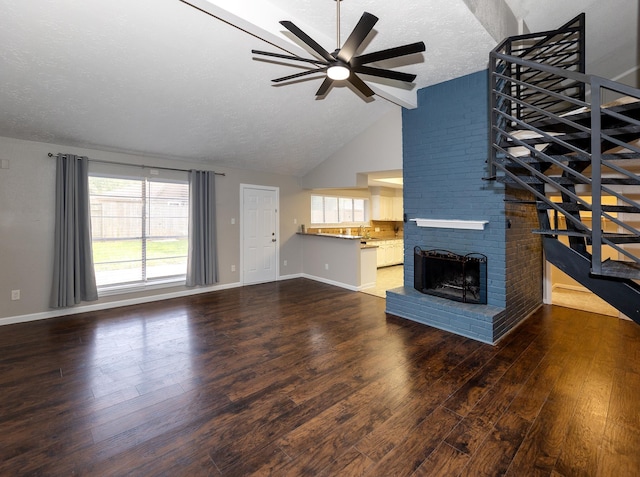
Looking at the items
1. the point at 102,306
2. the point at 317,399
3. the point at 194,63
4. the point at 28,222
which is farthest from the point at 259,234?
the point at 317,399

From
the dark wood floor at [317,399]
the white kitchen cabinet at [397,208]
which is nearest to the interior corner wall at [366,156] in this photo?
the dark wood floor at [317,399]

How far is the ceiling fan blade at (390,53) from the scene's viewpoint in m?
2.11

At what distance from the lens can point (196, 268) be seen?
5.52 meters

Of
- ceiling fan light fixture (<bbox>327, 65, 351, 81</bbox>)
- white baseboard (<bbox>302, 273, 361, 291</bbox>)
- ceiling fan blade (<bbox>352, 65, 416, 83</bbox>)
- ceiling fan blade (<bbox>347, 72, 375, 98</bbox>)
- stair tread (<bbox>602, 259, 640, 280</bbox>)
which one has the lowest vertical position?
white baseboard (<bbox>302, 273, 361, 291</bbox>)

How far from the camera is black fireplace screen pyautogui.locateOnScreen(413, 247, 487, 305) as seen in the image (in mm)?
3750

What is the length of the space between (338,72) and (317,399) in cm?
259

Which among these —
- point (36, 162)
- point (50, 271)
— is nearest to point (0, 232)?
point (50, 271)

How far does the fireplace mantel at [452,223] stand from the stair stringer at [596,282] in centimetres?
137

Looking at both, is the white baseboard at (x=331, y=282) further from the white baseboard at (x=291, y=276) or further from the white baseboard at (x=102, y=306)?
the white baseboard at (x=102, y=306)

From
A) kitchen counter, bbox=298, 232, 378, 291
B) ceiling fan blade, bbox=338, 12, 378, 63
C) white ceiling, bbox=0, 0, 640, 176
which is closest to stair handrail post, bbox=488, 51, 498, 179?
white ceiling, bbox=0, 0, 640, 176

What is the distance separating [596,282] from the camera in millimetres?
2068

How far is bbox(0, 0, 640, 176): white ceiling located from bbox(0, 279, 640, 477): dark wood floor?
277cm

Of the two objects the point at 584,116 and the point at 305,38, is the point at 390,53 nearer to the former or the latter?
the point at 305,38

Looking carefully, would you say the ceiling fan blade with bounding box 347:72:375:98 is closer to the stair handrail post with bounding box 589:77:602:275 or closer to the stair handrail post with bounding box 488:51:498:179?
the stair handrail post with bounding box 488:51:498:179
